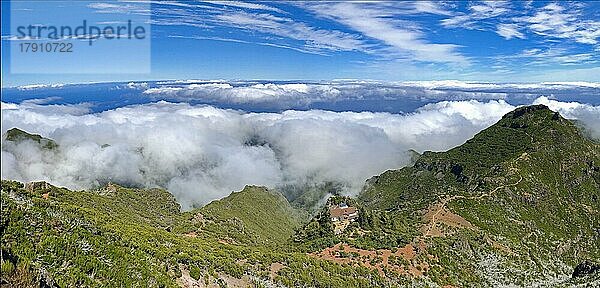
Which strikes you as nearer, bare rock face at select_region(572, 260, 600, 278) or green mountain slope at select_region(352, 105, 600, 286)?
bare rock face at select_region(572, 260, 600, 278)

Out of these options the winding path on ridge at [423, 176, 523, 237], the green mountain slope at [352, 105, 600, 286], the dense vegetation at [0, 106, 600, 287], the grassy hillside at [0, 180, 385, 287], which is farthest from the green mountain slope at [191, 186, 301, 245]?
the grassy hillside at [0, 180, 385, 287]

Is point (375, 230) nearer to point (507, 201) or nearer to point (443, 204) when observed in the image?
point (443, 204)

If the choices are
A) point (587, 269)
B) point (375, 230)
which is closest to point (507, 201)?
point (587, 269)

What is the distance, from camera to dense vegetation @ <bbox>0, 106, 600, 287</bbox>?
22.5m

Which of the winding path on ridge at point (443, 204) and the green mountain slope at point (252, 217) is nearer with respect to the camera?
the winding path on ridge at point (443, 204)

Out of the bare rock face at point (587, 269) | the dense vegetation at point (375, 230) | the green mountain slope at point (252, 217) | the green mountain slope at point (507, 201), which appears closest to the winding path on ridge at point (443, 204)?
the green mountain slope at point (507, 201)

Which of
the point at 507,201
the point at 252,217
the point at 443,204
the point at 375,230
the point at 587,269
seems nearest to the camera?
the point at 375,230

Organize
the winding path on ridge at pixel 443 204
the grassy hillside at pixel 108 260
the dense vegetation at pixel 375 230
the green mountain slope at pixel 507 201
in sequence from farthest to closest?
Answer: the winding path on ridge at pixel 443 204
the green mountain slope at pixel 507 201
the dense vegetation at pixel 375 230
the grassy hillside at pixel 108 260

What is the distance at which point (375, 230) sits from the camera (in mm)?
68125

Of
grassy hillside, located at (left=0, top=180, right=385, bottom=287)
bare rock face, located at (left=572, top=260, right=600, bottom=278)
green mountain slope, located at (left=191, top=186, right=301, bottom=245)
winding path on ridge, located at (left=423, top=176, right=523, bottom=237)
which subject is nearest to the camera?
grassy hillside, located at (left=0, top=180, right=385, bottom=287)

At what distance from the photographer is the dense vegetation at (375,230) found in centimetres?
2245

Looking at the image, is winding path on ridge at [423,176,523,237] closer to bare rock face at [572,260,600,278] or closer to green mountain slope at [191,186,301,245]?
bare rock face at [572,260,600,278]

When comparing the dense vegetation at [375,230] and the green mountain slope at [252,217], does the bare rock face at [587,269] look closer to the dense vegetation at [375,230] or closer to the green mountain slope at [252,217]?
the dense vegetation at [375,230]

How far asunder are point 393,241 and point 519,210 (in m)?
52.6
